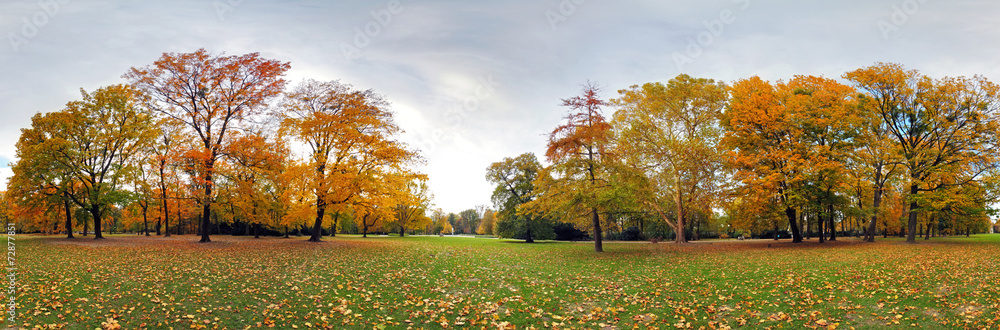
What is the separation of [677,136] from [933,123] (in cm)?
1410

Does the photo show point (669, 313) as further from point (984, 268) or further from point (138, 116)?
point (138, 116)

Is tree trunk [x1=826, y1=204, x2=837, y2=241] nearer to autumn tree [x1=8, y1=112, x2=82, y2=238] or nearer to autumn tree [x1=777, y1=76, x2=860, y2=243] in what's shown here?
autumn tree [x1=777, y1=76, x2=860, y2=243]

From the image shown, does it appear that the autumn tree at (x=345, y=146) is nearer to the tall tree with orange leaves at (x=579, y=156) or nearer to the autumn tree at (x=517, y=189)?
the tall tree with orange leaves at (x=579, y=156)

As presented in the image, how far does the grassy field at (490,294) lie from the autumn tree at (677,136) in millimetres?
12832

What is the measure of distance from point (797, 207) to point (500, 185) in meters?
26.9

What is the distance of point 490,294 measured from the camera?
454 inches

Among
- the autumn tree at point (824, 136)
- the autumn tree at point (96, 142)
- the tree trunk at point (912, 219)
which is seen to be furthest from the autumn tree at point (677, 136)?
the autumn tree at point (96, 142)

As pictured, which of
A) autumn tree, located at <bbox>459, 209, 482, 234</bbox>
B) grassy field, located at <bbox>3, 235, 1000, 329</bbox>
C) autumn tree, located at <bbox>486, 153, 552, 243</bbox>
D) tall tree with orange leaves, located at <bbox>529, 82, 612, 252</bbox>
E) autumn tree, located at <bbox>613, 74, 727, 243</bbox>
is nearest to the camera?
grassy field, located at <bbox>3, 235, 1000, 329</bbox>

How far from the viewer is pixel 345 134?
26359 mm

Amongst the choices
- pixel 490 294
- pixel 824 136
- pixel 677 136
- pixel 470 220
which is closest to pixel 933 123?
pixel 824 136

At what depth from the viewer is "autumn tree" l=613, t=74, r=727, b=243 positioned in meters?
29.1

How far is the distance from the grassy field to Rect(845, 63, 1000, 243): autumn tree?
39.9 feet

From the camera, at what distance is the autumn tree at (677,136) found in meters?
29.1

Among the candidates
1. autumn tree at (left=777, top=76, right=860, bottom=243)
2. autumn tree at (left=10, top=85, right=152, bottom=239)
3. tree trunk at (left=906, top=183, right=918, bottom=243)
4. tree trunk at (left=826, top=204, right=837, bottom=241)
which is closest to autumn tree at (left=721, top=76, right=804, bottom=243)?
autumn tree at (left=777, top=76, right=860, bottom=243)
